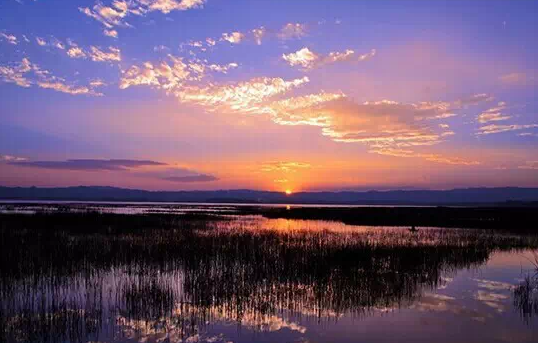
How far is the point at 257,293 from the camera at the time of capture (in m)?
14.4

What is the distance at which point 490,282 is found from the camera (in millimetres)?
17672

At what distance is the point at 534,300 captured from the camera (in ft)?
46.0

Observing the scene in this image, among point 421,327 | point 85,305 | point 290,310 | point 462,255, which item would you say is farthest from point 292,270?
point 462,255

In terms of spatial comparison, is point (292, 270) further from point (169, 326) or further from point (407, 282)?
point (169, 326)

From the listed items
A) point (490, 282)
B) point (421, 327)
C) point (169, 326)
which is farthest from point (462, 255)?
point (169, 326)

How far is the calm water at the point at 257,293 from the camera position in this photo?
10586mm

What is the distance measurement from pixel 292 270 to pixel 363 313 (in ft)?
19.5

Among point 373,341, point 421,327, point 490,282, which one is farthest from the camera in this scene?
point 490,282

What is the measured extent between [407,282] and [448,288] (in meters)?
1.49

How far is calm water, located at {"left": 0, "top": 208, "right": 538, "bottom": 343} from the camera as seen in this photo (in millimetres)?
10586

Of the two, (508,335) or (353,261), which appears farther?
(353,261)

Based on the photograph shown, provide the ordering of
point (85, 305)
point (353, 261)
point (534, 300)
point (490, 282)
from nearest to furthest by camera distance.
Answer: point (85, 305), point (534, 300), point (490, 282), point (353, 261)

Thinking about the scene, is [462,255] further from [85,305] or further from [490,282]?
[85,305]

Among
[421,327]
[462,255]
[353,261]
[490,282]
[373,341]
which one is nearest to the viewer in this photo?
[373,341]
